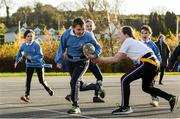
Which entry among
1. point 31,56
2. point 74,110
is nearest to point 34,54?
point 31,56

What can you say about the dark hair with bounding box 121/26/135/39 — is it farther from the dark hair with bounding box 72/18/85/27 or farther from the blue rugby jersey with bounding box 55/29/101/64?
the dark hair with bounding box 72/18/85/27

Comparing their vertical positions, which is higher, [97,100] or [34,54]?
[34,54]

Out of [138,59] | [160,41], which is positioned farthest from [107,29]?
[138,59]

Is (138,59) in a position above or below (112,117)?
above

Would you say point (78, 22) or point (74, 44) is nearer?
point (78, 22)

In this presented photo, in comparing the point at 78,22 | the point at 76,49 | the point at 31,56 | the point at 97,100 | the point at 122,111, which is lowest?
the point at 97,100

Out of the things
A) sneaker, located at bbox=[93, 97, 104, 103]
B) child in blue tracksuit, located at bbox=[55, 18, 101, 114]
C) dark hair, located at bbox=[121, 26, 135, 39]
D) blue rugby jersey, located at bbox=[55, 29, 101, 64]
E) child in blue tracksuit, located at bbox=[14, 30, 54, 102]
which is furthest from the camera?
child in blue tracksuit, located at bbox=[14, 30, 54, 102]

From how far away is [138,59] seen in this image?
35.9ft

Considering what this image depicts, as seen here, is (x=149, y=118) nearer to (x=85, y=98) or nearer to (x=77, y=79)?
(x=77, y=79)

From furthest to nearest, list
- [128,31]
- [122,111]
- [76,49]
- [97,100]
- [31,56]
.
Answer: [31,56] → [97,100] → [76,49] → [128,31] → [122,111]

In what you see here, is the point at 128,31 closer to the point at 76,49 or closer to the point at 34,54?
the point at 76,49

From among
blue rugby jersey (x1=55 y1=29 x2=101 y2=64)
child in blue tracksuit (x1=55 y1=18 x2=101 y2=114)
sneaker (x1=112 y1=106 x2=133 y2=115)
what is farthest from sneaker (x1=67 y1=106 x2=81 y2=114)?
blue rugby jersey (x1=55 y1=29 x2=101 y2=64)

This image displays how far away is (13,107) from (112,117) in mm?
2674

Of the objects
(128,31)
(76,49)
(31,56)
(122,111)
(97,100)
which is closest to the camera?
(122,111)
